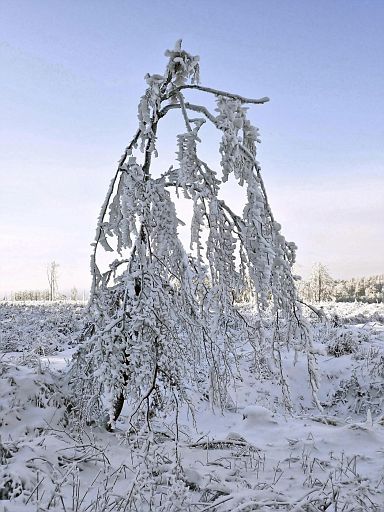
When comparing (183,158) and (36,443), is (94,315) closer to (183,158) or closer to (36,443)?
(36,443)

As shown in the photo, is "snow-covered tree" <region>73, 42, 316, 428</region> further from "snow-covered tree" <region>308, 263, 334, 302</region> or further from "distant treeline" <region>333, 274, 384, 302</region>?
"distant treeline" <region>333, 274, 384, 302</region>

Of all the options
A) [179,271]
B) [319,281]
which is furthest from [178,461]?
[319,281]

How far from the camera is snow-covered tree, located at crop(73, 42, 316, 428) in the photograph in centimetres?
371

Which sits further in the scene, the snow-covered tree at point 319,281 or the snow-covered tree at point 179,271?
the snow-covered tree at point 319,281

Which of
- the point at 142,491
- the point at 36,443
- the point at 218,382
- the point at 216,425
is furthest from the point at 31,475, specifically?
the point at 216,425

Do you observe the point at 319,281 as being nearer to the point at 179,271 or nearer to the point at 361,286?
the point at 361,286

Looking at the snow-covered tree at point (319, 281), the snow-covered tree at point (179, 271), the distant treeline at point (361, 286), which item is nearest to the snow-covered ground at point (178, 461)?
the snow-covered tree at point (179, 271)

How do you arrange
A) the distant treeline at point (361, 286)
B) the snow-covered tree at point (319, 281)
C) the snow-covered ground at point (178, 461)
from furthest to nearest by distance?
the distant treeline at point (361, 286) < the snow-covered tree at point (319, 281) < the snow-covered ground at point (178, 461)

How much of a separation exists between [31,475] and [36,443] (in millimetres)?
528

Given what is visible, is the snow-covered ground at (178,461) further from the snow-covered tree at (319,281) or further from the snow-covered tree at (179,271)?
the snow-covered tree at (319,281)

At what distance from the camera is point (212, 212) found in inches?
146

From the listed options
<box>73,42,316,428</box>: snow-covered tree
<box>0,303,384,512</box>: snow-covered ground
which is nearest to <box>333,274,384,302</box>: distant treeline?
<box>0,303,384,512</box>: snow-covered ground

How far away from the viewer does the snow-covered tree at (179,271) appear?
3.71 meters

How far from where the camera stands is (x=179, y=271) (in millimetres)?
4445
